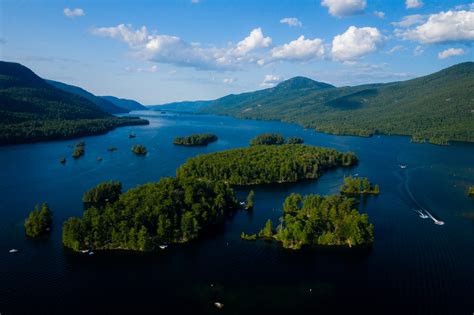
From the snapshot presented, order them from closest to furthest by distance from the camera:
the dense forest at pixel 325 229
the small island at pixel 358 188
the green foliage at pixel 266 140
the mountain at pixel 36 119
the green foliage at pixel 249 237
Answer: the dense forest at pixel 325 229
the green foliage at pixel 249 237
the small island at pixel 358 188
the mountain at pixel 36 119
the green foliage at pixel 266 140

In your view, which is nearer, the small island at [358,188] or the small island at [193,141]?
the small island at [358,188]

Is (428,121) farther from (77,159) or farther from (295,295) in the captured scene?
(295,295)

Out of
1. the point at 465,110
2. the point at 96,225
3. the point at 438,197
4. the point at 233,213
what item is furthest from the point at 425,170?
the point at 465,110

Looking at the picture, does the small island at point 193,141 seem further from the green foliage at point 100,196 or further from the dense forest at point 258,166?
the green foliage at point 100,196

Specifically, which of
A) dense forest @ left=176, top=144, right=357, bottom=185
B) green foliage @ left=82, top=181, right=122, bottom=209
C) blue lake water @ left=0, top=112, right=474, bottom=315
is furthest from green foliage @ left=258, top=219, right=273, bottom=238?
dense forest @ left=176, top=144, right=357, bottom=185

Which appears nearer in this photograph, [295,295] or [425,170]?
[295,295]

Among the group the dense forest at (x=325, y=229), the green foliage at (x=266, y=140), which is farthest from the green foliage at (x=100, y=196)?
the green foliage at (x=266, y=140)
